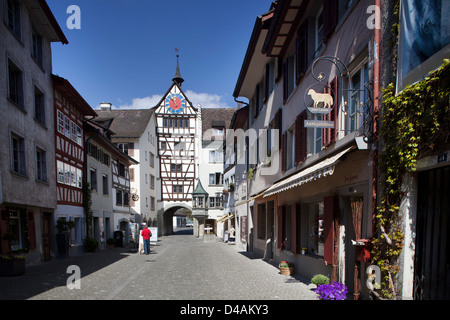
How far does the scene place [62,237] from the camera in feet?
50.3

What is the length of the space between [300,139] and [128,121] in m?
29.1

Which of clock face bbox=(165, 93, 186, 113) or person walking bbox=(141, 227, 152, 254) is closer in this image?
person walking bbox=(141, 227, 152, 254)

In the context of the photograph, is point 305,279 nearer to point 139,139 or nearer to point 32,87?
point 32,87

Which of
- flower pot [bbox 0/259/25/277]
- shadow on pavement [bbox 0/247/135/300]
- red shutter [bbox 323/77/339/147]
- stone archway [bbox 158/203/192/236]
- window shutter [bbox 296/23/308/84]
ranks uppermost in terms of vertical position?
stone archway [bbox 158/203/192/236]

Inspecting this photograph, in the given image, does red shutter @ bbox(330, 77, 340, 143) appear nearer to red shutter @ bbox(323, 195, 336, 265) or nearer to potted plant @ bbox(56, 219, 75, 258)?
red shutter @ bbox(323, 195, 336, 265)

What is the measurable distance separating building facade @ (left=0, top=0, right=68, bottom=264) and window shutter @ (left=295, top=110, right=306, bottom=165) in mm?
9558

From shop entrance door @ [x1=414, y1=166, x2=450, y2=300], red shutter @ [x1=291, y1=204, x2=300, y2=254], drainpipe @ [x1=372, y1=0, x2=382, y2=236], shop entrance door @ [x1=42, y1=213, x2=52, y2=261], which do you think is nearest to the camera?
shop entrance door @ [x1=414, y1=166, x2=450, y2=300]

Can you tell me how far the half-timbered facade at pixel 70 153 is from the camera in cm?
1564

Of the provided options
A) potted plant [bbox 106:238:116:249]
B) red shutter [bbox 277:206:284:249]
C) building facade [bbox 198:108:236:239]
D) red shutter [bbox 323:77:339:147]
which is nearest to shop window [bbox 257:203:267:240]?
red shutter [bbox 277:206:284:249]

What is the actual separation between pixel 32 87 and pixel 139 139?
19.1 metres

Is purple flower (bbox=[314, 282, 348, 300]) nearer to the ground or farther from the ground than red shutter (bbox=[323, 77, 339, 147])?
nearer to the ground

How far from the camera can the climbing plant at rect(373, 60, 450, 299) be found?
13.0 ft

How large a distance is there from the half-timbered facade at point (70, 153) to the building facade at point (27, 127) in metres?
0.59

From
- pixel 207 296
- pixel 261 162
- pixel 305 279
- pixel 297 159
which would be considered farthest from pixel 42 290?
pixel 261 162
